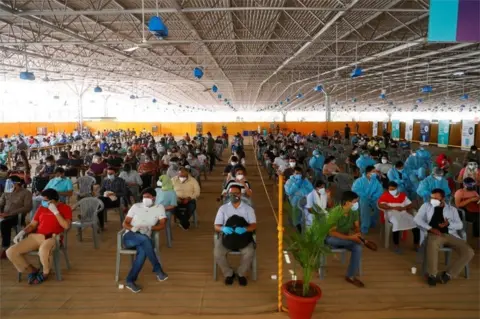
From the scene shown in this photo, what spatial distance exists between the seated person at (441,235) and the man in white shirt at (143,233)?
346cm

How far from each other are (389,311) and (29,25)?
1582cm

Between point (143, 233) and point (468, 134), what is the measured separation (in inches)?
708

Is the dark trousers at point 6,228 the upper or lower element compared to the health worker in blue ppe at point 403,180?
lower

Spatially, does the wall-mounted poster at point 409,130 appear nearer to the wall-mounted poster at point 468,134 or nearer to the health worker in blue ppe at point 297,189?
the wall-mounted poster at point 468,134

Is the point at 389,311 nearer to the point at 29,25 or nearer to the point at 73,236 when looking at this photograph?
the point at 73,236

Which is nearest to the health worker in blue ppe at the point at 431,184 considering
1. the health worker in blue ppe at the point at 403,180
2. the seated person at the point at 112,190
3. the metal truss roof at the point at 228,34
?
the health worker in blue ppe at the point at 403,180

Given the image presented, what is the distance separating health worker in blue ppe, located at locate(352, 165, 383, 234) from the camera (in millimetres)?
6715

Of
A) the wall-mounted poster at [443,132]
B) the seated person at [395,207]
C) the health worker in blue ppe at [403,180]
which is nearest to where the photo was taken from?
the seated person at [395,207]

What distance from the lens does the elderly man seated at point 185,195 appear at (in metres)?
7.13

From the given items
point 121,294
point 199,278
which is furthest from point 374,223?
point 121,294

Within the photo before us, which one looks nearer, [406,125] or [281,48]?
[281,48]

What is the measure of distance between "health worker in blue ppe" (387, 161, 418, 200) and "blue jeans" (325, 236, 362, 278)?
3363 millimetres

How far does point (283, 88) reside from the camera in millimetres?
38156

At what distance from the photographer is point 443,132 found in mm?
20656
